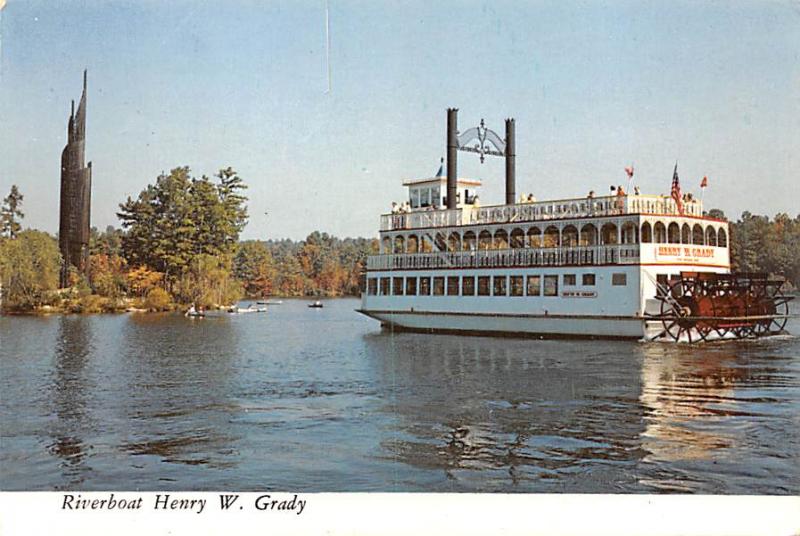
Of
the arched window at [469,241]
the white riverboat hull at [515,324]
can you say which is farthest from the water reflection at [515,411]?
the arched window at [469,241]

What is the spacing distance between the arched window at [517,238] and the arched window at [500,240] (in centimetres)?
23

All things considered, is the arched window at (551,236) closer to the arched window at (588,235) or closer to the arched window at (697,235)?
the arched window at (588,235)

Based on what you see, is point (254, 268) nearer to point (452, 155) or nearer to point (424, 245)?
point (424, 245)

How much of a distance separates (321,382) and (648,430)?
710 centimetres

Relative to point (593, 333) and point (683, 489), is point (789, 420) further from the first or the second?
point (593, 333)

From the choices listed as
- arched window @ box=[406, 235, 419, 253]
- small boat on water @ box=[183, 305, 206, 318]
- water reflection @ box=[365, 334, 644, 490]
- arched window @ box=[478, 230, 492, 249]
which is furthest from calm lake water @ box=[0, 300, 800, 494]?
small boat on water @ box=[183, 305, 206, 318]

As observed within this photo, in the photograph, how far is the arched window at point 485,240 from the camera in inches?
1116

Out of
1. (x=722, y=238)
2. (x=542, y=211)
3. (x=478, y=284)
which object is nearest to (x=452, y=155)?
(x=542, y=211)

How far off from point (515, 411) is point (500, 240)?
15876 mm

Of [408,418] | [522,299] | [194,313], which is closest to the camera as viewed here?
[408,418]

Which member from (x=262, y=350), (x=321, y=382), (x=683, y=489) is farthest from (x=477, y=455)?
(x=262, y=350)

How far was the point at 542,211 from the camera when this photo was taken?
87.2 feet

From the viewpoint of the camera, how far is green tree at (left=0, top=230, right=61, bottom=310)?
17531mm

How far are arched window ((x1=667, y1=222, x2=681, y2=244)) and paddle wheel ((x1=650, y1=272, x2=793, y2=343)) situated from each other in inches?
58.5
